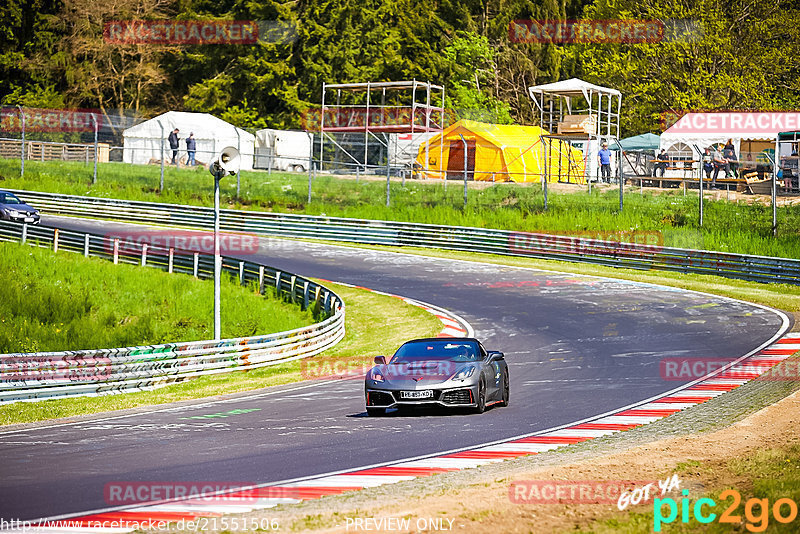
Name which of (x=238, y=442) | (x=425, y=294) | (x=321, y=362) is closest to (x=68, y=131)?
(x=425, y=294)

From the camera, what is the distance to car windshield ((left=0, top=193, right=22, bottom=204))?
4208cm

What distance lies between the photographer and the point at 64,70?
76.1 metres

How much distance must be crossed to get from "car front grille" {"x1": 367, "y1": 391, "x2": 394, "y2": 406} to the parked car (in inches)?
1166

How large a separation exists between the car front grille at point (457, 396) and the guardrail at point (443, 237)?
1985 centimetres

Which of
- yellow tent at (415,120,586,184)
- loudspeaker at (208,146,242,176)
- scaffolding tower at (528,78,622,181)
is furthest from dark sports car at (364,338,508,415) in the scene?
yellow tent at (415,120,586,184)

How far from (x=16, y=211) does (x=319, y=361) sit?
2313 centimetres

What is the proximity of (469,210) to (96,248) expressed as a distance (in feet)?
48.8

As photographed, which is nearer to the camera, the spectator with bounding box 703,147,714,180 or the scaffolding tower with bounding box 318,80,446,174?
the spectator with bounding box 703,147,714,180

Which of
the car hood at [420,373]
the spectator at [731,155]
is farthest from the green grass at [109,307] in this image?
the spectator at [731,155]

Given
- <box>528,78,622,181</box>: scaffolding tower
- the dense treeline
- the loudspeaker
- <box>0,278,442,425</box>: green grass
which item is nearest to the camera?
<box>0,278,442,425</box>: green grass

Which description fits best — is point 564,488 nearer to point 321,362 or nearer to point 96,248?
point 321,362

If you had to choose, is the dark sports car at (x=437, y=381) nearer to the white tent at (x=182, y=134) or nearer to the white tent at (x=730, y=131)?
the white tent at (x=730, y=131)

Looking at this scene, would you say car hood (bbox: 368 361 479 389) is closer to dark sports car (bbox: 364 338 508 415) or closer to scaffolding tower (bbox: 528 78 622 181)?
Answer: dark sports car (bbox: 364 338 508 415)

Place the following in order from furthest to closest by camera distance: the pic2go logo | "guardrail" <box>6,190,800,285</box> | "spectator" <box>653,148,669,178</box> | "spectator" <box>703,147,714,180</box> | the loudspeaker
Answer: "spectator" <box>653,148,669,178</box>
"spectator" <box>703,147,714,180</box>
"guardrail" <box>6,190,800,285</box>
the loudspeaker
the pic2go logo
